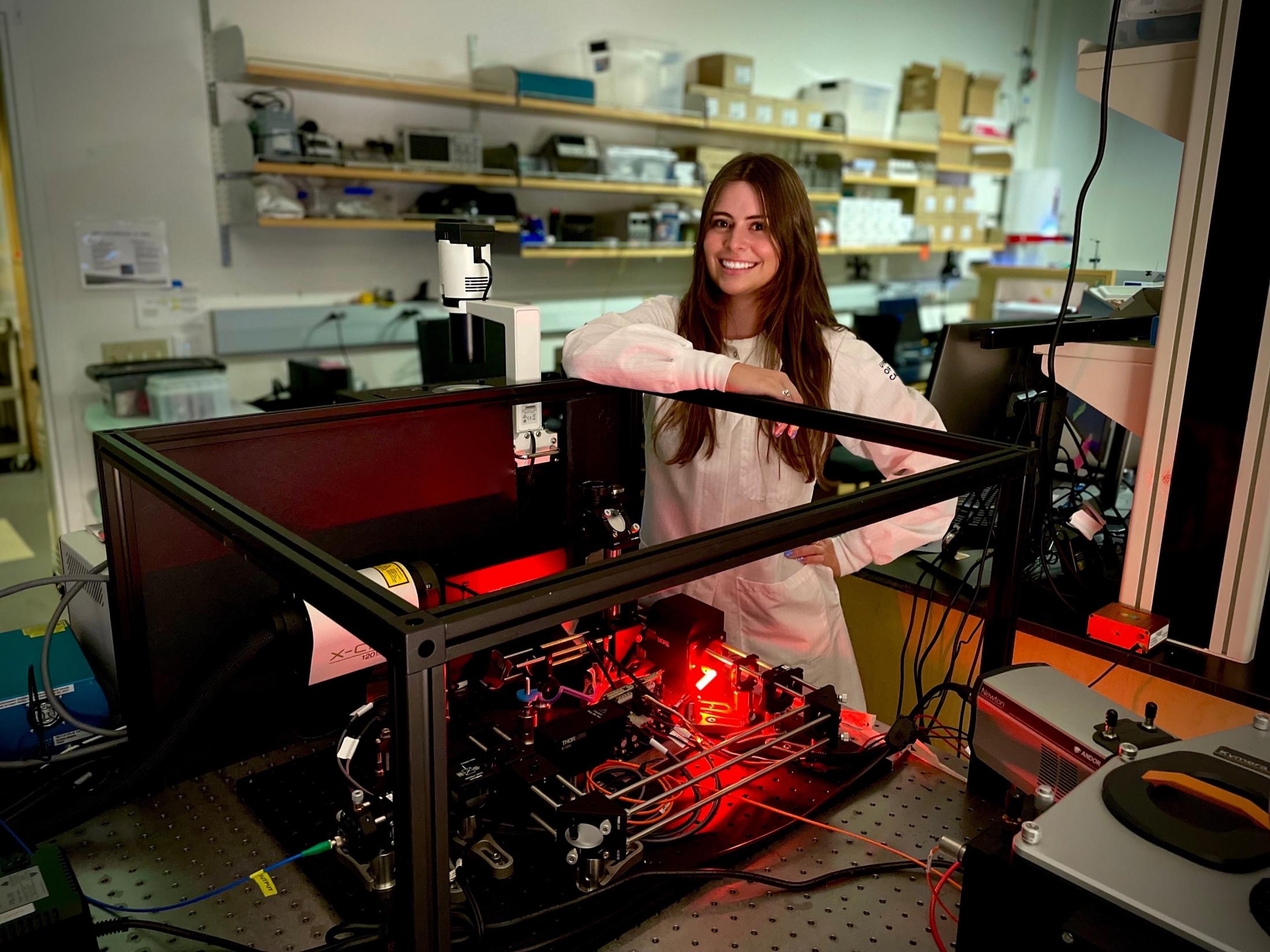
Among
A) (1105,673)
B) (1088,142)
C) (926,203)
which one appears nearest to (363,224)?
(1105,673)

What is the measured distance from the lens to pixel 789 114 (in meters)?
4.61

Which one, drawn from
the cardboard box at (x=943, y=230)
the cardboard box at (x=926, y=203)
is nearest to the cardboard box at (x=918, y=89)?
the cardboard box at (x=926, y=203)

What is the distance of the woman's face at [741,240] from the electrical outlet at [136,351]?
2.45m

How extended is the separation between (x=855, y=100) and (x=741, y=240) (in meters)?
3.91

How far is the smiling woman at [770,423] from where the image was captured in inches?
62.2

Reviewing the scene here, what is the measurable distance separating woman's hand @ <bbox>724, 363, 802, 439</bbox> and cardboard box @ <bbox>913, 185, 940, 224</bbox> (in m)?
Result: 4.60

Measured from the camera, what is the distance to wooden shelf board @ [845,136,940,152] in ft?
16.3

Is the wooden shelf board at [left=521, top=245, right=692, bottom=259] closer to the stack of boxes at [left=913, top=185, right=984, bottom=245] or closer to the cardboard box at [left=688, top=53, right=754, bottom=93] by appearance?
the cardboard box at [left=688, top=53, right=754, bottom=93]

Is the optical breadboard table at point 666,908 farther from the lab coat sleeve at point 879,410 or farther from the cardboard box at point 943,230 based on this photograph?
the cardboard box at point 943,230

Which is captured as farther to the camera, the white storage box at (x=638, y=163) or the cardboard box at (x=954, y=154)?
the cardboard box at (x=954, y=154)

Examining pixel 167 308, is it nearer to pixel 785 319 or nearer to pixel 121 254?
pixel 121 254

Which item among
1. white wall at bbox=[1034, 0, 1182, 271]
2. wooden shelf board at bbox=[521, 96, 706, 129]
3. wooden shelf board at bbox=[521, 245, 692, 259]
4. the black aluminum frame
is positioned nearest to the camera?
the black aluminum frame

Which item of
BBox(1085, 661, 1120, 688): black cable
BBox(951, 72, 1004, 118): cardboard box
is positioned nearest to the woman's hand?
BBox(1085, 661, 1120, 688): black cable

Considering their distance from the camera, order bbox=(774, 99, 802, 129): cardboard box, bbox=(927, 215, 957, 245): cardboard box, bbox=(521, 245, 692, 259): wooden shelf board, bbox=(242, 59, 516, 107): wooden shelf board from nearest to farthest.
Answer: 1. bbox=(242, 59, 516, 107): wooden shelf board
2. bbox=(521, 245, 692, 259): wooden shelf board
3. bbox=(774, 99, 802, 129): cardboard box
4. bbox=(927, 215, 957, 245): cardboard box
